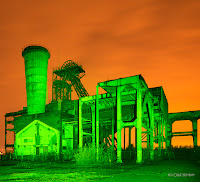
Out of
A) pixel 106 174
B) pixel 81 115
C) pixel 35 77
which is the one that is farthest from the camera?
pixel 35 77

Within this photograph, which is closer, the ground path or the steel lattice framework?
the ground path

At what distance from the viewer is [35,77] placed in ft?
125

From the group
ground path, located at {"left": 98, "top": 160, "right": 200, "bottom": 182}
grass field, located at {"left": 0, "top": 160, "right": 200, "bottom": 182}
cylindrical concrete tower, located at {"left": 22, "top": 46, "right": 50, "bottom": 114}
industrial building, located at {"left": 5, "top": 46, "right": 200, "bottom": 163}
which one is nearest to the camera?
ground path, located at {"left": 98, "top": 160, "right": 200, "bottom": 182}

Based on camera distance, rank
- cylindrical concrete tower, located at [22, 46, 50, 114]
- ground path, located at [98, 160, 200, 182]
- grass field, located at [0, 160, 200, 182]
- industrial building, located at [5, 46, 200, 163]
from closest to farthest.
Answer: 1. ground path, located at [98, 160, 200, 182]
2. grass field, located at [0, 160, 200, 182]
3. industrial building, located at [5, 46, 200, 163]
4. cylindrical concrete tower, located at [22, 46, 50, 114]

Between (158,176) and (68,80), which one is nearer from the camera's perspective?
(158,176)

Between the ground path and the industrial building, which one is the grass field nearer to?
the ground path

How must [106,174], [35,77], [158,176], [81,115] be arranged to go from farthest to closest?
[35,77] < [81,115] < [106,174] < [158,176]

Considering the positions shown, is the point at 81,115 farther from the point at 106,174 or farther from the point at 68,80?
the point at 68,80

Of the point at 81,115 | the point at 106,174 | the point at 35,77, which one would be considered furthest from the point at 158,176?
the point at 35,77

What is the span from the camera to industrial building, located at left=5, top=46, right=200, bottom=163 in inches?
727

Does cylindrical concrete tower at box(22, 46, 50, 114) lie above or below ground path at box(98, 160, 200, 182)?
above

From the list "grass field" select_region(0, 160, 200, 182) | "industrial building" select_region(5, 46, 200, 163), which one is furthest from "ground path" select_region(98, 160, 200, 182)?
"industrial building" select_region(5, 46, 200, 163)

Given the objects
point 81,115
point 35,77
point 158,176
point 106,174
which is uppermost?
point 35,77

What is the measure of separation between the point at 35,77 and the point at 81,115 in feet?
63.2
